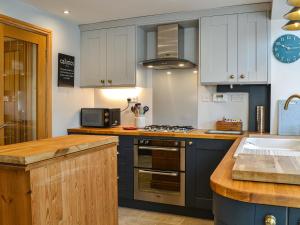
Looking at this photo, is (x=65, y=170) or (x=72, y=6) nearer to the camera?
(x=65, y=170)

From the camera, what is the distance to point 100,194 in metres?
2.14

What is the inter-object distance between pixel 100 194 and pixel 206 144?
1439mm

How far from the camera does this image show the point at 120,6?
333 cm

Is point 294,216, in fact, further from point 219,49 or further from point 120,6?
point 120,6

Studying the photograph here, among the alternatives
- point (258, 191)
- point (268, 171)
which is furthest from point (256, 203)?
point (268, 171)

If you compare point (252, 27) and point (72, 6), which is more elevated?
point (72, 6)

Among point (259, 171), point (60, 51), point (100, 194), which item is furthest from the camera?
point (60, 51)

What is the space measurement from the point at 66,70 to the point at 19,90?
76 centimetres

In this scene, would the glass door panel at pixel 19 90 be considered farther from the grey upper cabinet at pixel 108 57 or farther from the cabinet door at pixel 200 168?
the cabinet door at pixel 200 168

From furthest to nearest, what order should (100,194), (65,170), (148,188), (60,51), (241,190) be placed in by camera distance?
(60,51) < (148,188) < (100,194) < (65,170) < (241,190)

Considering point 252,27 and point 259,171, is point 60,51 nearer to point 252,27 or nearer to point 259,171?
point 252,27

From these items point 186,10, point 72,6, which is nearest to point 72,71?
point 72,6

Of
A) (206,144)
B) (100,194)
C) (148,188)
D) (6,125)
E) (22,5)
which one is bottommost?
(148,188)

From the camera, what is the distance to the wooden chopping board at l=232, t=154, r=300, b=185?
1178mm
